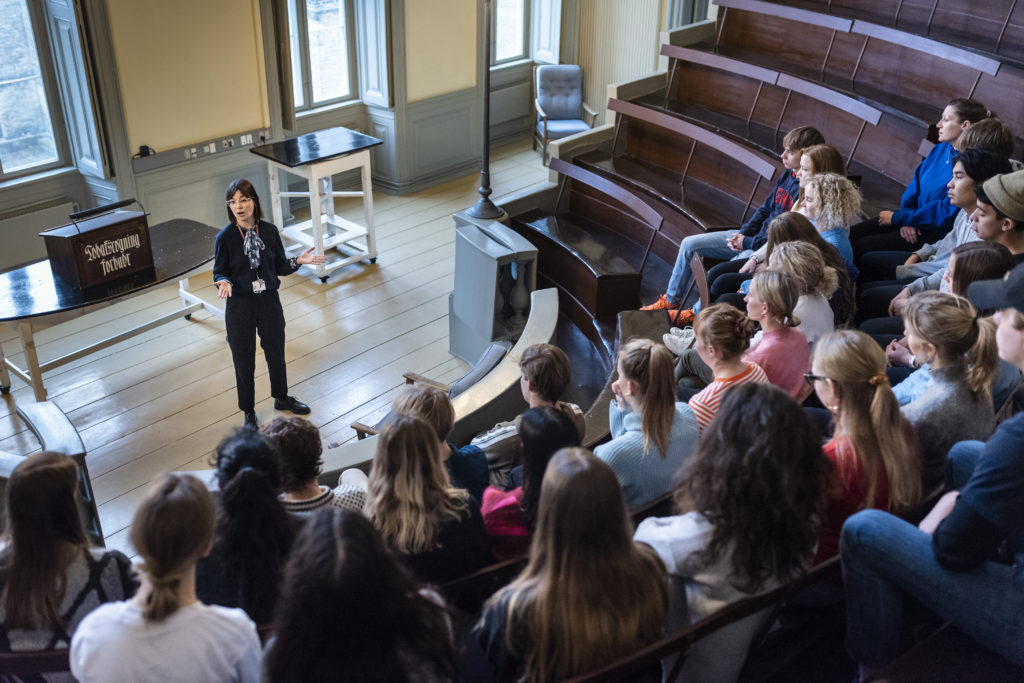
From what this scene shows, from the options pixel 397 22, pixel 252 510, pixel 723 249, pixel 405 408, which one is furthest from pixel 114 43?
pixel 252 510

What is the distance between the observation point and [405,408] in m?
2.36

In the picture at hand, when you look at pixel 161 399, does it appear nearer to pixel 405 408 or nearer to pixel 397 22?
pixel 405 408

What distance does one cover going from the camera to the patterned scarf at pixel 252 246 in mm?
4031

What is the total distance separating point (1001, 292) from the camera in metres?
2.57

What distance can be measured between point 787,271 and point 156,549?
218cm

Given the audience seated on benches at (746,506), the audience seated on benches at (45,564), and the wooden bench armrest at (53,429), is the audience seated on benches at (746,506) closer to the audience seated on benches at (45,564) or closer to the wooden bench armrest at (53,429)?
the audience seated on benches at (45,564)

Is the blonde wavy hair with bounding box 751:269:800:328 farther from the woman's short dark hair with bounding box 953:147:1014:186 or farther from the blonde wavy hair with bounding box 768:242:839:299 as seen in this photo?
the woman's short dark hair with bounding box 953:147:1014:186

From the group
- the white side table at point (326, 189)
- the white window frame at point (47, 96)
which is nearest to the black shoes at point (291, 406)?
the white side table at point (326, 189)

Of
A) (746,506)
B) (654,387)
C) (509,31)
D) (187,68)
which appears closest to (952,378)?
(654,387)

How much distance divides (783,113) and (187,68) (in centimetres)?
382

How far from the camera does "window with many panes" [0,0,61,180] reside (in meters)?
5.22

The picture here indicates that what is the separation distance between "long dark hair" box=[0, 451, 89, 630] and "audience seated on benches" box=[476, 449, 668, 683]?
3.02 ft

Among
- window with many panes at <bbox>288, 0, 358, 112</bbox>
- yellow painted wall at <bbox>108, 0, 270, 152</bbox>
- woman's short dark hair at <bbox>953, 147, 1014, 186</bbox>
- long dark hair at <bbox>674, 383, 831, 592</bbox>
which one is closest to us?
long dark hair at <bbox>674, 383, 831, 592</bbox>

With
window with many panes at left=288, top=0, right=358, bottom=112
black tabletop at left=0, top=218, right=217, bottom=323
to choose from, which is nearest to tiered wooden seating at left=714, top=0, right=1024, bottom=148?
window with many panes at left=288, top=0, right=358, bottom=112
